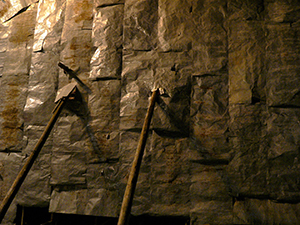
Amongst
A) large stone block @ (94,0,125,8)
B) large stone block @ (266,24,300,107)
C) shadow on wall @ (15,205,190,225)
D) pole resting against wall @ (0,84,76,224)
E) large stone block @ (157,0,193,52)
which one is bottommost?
shadow on wall @ (15,205,190,225)

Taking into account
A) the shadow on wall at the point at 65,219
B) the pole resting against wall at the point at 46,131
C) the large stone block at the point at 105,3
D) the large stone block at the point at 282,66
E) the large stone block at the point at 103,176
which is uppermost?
the large stone block at the point at 105,3

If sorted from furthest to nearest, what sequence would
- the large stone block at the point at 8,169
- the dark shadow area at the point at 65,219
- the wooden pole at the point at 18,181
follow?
1. the large stone block at the point at 8,169
2. the dark shadow area at the point at 65,219
3. the wooden pole at the point at 18,181

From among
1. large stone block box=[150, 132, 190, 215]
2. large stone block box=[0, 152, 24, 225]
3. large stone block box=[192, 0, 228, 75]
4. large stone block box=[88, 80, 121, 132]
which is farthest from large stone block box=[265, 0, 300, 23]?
large stone block box=[0, 152, 24, 225]

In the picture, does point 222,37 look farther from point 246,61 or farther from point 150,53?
point 150,53

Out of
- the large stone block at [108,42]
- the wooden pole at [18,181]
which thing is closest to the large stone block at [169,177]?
the large stone block at [108,42]

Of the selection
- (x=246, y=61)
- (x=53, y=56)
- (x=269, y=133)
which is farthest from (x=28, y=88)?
(x=269, y=133)

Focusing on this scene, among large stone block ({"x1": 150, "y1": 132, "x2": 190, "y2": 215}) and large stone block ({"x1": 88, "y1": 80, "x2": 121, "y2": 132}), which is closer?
large stone block ({"x1": 150, "y1": 132, "x2": 190, "y2": 215})

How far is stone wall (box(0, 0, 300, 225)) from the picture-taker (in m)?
1.36

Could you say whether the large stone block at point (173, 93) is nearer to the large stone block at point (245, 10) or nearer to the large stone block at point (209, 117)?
the large stone block at point (209, 117)

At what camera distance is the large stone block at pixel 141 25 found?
1.62m

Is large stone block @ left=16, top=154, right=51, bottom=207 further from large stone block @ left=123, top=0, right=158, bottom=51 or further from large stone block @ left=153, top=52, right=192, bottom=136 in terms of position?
large stone block @ left=123, top=0, right=158, bottom=51

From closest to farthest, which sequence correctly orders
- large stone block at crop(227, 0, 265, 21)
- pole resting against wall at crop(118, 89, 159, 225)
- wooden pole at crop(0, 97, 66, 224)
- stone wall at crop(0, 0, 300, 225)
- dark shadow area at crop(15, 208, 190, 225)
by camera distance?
pole resting against wall at crop(118, 89, 159, 225) < wooden pole at crop(0, 97, 66, 224) < stone wall at crop(0, 0, 300, 225) < large stone block at crop(227, 0, 265, 21) < dark shadow area at crop(15, 208, 190, 225)

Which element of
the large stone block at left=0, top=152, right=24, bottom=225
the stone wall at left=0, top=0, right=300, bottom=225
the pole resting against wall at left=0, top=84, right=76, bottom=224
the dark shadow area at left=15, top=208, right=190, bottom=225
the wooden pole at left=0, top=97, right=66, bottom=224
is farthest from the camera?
the large stone block at left=0, top=152, right=24, bottom=225

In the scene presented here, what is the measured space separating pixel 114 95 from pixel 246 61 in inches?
39.1
